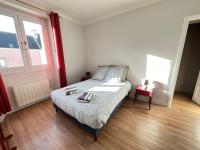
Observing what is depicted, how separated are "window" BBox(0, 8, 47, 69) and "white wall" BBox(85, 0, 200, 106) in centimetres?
172

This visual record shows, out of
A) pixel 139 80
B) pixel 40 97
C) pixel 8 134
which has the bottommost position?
pixel 8 134

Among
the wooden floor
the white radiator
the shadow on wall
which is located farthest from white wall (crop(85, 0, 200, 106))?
the white radiator

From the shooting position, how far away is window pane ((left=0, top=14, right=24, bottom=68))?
2047 millimetres

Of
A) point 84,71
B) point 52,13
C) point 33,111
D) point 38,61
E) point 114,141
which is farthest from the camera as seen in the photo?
point 84,71

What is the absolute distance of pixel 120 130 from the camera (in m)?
1.68

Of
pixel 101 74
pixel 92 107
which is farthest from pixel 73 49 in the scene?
pixel 92 107

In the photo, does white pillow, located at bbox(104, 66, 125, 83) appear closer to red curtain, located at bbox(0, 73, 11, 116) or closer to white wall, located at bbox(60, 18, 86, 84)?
white wall, located at bbox(60, 18, 86, 84)

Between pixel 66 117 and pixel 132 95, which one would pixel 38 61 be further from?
pixel 132 95

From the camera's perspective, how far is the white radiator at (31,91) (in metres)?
2.25

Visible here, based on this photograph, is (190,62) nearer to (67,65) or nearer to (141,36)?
(141,36)

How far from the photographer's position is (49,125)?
1.84m

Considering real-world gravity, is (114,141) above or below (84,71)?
below

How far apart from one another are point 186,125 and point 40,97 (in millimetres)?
3478

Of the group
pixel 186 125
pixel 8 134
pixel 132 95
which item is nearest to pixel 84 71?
pixel 132 95
